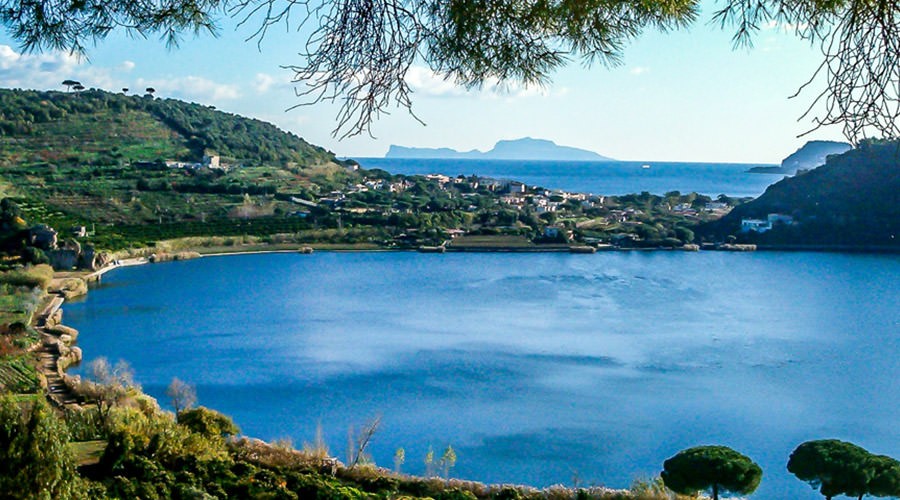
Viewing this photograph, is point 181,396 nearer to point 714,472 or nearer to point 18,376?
point 18,376

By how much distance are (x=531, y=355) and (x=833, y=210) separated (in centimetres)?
1902

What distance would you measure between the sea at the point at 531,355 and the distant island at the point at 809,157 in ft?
11.6

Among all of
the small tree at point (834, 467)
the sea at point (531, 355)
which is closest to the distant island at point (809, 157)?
the small tree at point (834, 467)

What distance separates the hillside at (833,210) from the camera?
2788cm

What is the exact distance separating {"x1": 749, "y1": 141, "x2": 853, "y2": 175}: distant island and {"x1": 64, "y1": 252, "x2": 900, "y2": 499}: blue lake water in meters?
3.54

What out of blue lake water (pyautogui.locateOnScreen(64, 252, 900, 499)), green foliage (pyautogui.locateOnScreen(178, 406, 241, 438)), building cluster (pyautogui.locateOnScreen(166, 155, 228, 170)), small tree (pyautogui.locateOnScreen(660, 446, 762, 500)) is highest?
building cluster (pyautogui.locateOnScreen(166, 155, 228, 170))

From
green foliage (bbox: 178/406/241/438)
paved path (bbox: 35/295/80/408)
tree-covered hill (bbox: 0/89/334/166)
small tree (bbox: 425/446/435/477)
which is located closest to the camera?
green foliage (bbox: 178/406/241/438)

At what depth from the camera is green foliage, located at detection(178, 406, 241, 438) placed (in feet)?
25.1

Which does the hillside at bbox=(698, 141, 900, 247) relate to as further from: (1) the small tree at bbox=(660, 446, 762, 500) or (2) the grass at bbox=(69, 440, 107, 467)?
(2) the grass at bbox=(69, 440, 107, 467)

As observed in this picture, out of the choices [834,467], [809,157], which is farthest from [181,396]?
[809,157]

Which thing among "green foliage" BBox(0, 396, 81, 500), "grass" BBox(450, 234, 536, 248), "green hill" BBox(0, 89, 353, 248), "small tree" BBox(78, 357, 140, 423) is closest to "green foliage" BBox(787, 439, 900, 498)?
"green foliage" BBox(0, 396, 81, 500)

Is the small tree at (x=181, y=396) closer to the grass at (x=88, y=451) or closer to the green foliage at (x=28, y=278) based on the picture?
the grass at (x=88, y=451)

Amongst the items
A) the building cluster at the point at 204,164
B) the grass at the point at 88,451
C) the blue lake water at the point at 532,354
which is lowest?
the blue lake water at the point at 532,354

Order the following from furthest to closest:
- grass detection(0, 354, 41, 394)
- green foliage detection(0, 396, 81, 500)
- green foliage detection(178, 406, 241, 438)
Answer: grass detection(0, 354, 41, 394), green foliage detection(178, 406, 241, 438), green foliage detection(0, 396, 81, 500)
